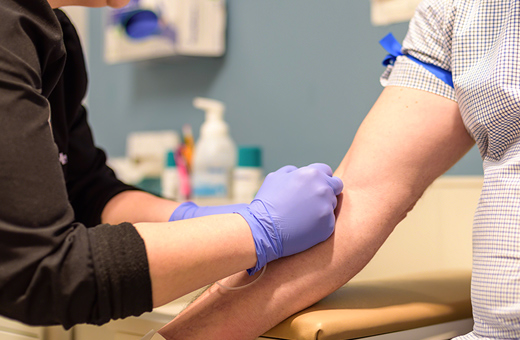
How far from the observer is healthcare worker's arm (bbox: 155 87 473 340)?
0.70 meters

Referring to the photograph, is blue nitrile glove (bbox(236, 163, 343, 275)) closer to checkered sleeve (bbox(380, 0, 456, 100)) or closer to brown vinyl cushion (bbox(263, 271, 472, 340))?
brown vinyl cushion (bbox(263, 271, 472, 340))

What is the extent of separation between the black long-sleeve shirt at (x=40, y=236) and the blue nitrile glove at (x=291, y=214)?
0.16 m

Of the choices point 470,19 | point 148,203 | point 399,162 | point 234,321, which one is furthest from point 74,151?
point 470,19

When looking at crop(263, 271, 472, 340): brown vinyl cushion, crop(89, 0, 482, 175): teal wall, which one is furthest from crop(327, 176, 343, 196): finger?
crop(89, 0, 482, 175): teal wall

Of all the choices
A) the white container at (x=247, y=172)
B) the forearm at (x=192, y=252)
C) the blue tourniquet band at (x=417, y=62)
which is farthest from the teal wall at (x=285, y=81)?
the forearm at (x=192, y=252)

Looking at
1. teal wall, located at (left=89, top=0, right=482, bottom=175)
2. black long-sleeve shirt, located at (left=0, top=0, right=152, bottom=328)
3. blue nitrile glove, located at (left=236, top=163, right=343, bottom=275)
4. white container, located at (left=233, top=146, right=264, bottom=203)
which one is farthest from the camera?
white container, located at (left=233, top=146, right=264, bottom=203)

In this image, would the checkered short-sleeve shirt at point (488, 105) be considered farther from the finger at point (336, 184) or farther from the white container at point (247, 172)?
the white container at point (247, 172)

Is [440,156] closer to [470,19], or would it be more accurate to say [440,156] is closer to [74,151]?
[470,19]

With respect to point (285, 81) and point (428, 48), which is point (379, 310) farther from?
point (285, 81)

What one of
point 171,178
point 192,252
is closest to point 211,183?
point 171,178

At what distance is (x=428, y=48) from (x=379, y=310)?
0.39m

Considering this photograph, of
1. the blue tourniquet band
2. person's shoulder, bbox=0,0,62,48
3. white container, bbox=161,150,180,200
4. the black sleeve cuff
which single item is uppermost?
person's shoulder, bbox=0,0,62,48

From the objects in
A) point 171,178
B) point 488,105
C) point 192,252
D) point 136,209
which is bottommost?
point 171,178

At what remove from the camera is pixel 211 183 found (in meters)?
1.58
